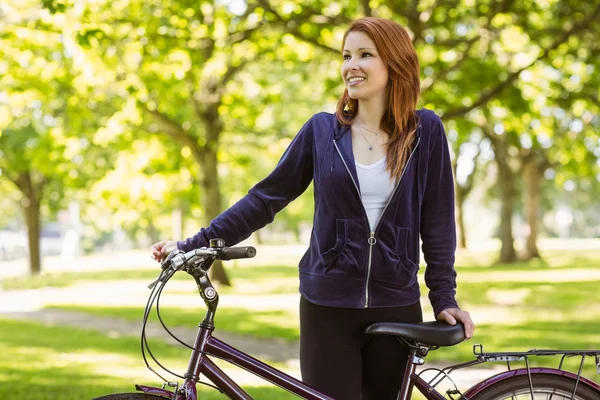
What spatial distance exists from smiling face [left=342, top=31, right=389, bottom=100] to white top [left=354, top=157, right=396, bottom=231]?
30 centimetres

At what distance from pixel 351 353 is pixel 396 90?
94 centimetres

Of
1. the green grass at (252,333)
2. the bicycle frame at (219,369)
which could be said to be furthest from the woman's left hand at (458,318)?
the green grass at (252,333)

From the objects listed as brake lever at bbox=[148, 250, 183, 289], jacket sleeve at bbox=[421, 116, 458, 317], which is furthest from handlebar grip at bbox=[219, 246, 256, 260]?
jacket sleeve at bbox=[421, 116, 458, 317]

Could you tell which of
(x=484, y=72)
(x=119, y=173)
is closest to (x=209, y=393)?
(x=484, y=72)

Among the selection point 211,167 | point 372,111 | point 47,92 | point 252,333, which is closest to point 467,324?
point 372,111

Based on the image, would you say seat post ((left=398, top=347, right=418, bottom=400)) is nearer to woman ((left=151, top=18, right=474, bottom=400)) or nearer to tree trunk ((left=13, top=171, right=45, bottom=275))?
woman ((left=151, top=18, right=474, bottom=400))

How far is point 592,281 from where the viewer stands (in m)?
21.8

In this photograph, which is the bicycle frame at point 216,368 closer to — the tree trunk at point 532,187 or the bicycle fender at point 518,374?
the bicycle fender at point 518,374

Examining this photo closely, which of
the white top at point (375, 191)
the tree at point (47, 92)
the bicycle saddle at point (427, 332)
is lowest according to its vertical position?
the bicycle saddle at point (427, 332)

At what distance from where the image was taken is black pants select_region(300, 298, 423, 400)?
297cm

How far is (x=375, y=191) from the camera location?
9.66ft

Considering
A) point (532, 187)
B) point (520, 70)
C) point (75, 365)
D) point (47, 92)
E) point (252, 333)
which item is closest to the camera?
point (75, 365)

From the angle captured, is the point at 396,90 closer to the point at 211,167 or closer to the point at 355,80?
the point at 355,80

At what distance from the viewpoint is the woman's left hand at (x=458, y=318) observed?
9.63 feet
